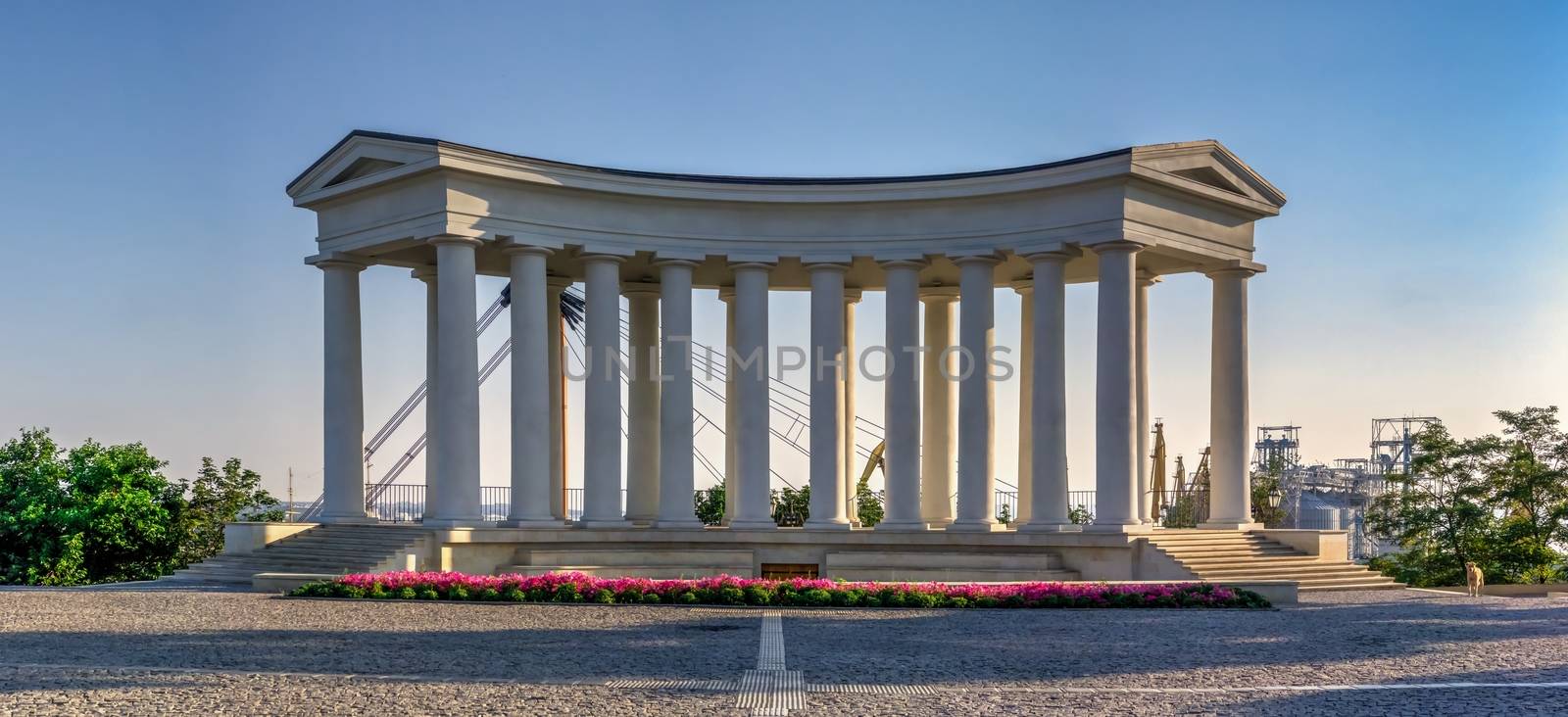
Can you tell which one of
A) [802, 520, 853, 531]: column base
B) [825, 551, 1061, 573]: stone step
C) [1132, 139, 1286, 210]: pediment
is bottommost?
[825, 551, 1061, 573]: stone step

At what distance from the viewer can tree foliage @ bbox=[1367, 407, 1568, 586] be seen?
259 feet

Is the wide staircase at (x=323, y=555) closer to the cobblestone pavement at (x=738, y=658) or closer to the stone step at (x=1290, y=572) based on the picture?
the cobblestone pavement at (x=738, y=658)

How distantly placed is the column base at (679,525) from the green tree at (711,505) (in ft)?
78.7

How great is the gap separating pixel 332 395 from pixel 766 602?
96.7 feet

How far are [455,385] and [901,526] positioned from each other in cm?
2129

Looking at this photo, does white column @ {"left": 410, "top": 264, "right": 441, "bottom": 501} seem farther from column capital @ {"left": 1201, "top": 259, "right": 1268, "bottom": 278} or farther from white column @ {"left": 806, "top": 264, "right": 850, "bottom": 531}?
column capital @ {"left": 1201, "top": 259, "right": 1268, "bottom": 278}

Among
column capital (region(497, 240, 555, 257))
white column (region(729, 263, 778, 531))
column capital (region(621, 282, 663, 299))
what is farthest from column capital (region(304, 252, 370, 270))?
white column (region(729, 263, 778, 531))

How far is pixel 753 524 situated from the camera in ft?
220

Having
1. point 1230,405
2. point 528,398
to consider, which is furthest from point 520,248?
point 1230,405

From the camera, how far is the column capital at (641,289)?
77.6 metres

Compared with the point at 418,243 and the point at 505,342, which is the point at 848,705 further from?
the point at 505,342

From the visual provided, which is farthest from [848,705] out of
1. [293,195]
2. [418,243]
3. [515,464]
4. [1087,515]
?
[1087,515]

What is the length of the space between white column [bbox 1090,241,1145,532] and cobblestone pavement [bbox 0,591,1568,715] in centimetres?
1362

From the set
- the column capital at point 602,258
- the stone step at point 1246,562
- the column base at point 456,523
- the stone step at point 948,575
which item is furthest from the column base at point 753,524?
the stone step at point 1246,562
